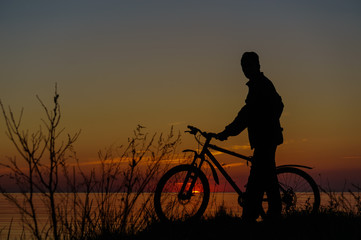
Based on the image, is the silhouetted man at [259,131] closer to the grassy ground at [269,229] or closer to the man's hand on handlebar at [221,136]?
the man's hand on handlebar at [221,136]

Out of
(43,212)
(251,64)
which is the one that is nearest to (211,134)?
(251,64)

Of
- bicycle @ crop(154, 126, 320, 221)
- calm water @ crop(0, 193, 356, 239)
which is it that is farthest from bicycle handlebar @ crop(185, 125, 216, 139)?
calm water @ crop(0, 193, 356, 239)

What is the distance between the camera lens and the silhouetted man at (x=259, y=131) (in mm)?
6977

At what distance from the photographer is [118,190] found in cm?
665

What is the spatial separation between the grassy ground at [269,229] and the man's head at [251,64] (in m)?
2.42

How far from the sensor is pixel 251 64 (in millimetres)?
6941

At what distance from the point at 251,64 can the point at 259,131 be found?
109 centimetres

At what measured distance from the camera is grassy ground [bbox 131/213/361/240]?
21.0ft

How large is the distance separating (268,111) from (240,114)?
460 mm

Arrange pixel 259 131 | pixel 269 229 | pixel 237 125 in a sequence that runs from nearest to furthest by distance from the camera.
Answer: pixel 269 229 → pixel 259 131 → pixel 237 125

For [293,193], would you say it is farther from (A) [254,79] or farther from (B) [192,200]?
(A) [254,79]

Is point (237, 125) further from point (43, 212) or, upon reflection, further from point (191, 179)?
point (43, 212)

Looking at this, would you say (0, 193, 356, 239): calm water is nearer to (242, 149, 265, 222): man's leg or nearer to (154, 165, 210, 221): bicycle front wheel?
(154, 165, 210, 221): bicycle front wheel

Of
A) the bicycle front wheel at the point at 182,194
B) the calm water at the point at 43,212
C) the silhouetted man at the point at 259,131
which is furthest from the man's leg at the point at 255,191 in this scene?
the calm water at the point at 43,212
